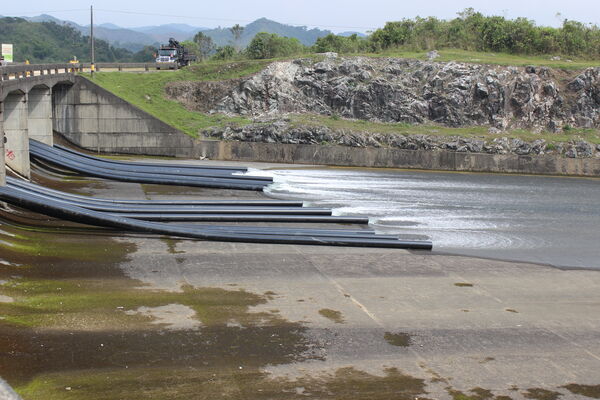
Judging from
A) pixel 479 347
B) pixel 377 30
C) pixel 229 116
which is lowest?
pixel 479 347

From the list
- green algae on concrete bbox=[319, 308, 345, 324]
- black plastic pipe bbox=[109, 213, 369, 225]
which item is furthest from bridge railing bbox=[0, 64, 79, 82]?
green algae on concrete bbox=[319, 308, 345, 324]

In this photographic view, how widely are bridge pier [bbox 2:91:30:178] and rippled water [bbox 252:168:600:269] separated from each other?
1233 cm

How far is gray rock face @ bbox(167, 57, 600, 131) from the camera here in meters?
59.7

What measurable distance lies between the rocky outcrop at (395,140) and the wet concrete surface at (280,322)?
29.9m

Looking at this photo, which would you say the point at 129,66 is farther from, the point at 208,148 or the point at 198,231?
the point at 198,231

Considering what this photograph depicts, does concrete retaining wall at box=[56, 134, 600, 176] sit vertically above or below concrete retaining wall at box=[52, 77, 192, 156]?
below

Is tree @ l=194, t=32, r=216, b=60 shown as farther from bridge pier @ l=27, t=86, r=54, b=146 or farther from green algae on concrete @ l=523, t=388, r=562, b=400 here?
green algae on concrete @ l=523, t=388, r=562, b=400

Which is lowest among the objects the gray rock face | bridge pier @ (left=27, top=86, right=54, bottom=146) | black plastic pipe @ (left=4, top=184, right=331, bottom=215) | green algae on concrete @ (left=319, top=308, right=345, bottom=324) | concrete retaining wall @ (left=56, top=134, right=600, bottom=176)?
green algae on concrete @ (left=319, top=308, right=345, bottom=324)

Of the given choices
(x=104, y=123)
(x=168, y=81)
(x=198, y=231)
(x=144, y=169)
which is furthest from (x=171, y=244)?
(x=168, y=81)

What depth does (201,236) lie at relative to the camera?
2534 cm

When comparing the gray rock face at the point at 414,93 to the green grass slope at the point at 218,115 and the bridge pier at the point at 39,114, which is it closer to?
the green grass slope at the point at 218,115

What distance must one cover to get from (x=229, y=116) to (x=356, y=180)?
18504 mm

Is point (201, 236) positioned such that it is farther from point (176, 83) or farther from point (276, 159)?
point (176, 83)

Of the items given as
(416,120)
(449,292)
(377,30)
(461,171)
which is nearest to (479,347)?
(449,292)
